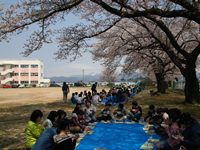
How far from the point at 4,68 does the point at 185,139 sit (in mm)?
104388

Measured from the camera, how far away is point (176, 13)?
15.1 m

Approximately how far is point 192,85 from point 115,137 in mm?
14152

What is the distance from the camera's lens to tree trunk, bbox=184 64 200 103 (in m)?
24.5

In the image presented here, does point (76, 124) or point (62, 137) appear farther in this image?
point (76, 124)

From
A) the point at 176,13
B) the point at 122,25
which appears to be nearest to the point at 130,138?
the point at 176,13

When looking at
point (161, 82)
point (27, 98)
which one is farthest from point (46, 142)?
point (161, 82)

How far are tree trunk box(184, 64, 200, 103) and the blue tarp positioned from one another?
36.9 ft

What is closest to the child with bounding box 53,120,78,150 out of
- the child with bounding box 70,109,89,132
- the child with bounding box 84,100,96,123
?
the child with bounding box 70,109,89,132

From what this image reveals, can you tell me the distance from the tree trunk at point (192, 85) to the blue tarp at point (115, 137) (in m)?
11.2

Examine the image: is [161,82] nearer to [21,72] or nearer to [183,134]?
[183,134]

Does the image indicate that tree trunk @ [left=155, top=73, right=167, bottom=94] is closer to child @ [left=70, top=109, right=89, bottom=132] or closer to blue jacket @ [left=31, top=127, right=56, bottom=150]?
child @ [left=70, top=109, right=89, bottom=132]

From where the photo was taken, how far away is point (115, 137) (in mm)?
11703

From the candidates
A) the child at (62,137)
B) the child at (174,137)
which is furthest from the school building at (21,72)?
the child at (62,137)

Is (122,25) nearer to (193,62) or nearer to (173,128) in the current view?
(193,62)
